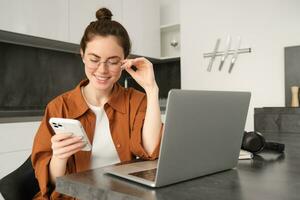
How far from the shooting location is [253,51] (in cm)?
276

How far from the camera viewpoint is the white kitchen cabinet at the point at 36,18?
2.11 m

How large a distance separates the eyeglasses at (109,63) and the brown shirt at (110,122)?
0.11 m

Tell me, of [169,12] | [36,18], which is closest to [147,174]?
[36,18]

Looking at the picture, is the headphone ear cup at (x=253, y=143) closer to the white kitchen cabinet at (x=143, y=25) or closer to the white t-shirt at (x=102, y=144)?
the white t-shirt at (x=102, y=144)

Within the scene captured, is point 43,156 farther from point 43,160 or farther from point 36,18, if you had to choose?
point 36,18

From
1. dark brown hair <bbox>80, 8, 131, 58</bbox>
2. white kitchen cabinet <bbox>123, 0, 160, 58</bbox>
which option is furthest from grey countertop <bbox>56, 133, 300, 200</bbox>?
white kitchen cabinet <bbox>123, 0, 160, 58</bbox>

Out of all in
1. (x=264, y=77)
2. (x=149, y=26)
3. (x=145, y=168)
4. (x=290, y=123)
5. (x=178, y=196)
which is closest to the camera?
(x=178, y=196)

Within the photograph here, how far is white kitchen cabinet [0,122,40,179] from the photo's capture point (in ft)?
6.48

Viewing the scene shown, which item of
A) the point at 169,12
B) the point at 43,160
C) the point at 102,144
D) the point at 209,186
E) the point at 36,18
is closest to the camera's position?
the point at 209,186

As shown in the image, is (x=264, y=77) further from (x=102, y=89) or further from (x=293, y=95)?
(x=102, y=89)

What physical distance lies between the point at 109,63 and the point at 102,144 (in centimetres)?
30

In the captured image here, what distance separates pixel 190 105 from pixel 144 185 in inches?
7.2

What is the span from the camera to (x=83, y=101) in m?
1.12

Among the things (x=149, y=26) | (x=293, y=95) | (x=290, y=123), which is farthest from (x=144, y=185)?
(x=149, y=26)
